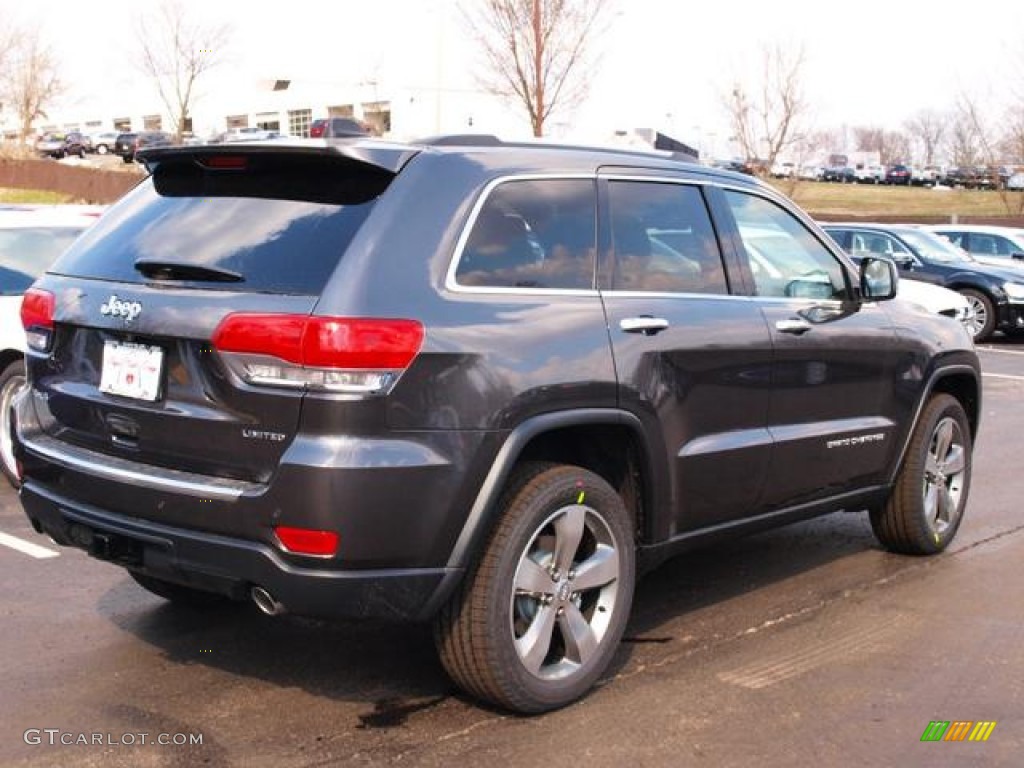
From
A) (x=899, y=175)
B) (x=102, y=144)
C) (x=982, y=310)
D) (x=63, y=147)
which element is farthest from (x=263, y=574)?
(x=899, y=175)

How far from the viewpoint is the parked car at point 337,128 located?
428 cm

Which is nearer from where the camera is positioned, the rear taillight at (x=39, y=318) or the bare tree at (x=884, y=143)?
the rear taillight at (x=39, y=318)

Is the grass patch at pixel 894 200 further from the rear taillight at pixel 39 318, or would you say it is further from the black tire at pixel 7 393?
the rear taillight at pixel 39 318

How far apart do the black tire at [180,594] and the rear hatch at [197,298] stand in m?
0.98

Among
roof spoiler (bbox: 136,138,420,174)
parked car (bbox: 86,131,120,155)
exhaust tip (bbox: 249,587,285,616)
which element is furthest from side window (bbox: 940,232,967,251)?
parked car (bbox: 86,131,120,155)

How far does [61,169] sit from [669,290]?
40164 mm

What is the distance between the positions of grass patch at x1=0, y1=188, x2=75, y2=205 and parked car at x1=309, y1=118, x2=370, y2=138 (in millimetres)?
36203

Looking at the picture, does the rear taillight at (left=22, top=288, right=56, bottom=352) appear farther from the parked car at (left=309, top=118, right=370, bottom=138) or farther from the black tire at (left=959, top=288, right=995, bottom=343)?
the black tire at (left=959, top=288, right=995, bottom=343)

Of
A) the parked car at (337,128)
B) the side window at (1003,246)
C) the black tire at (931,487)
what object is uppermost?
the parked car at (337,128)

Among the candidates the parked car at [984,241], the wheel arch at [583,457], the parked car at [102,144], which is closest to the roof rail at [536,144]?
the wheel arch at [583,457]

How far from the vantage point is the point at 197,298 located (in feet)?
12.1

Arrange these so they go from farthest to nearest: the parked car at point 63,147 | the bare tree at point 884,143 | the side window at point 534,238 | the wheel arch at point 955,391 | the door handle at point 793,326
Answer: the bare tree at point 884,143 < the parked car at point 63,147 < the wheel arch at point 955,391 < the door handle at point 793,326 < the side window at point 534,238

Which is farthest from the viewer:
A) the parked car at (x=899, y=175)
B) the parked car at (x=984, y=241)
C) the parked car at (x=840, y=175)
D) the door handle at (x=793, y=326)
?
the parked car at (x=840, y=175)

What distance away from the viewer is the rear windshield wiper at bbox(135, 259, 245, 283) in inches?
148
